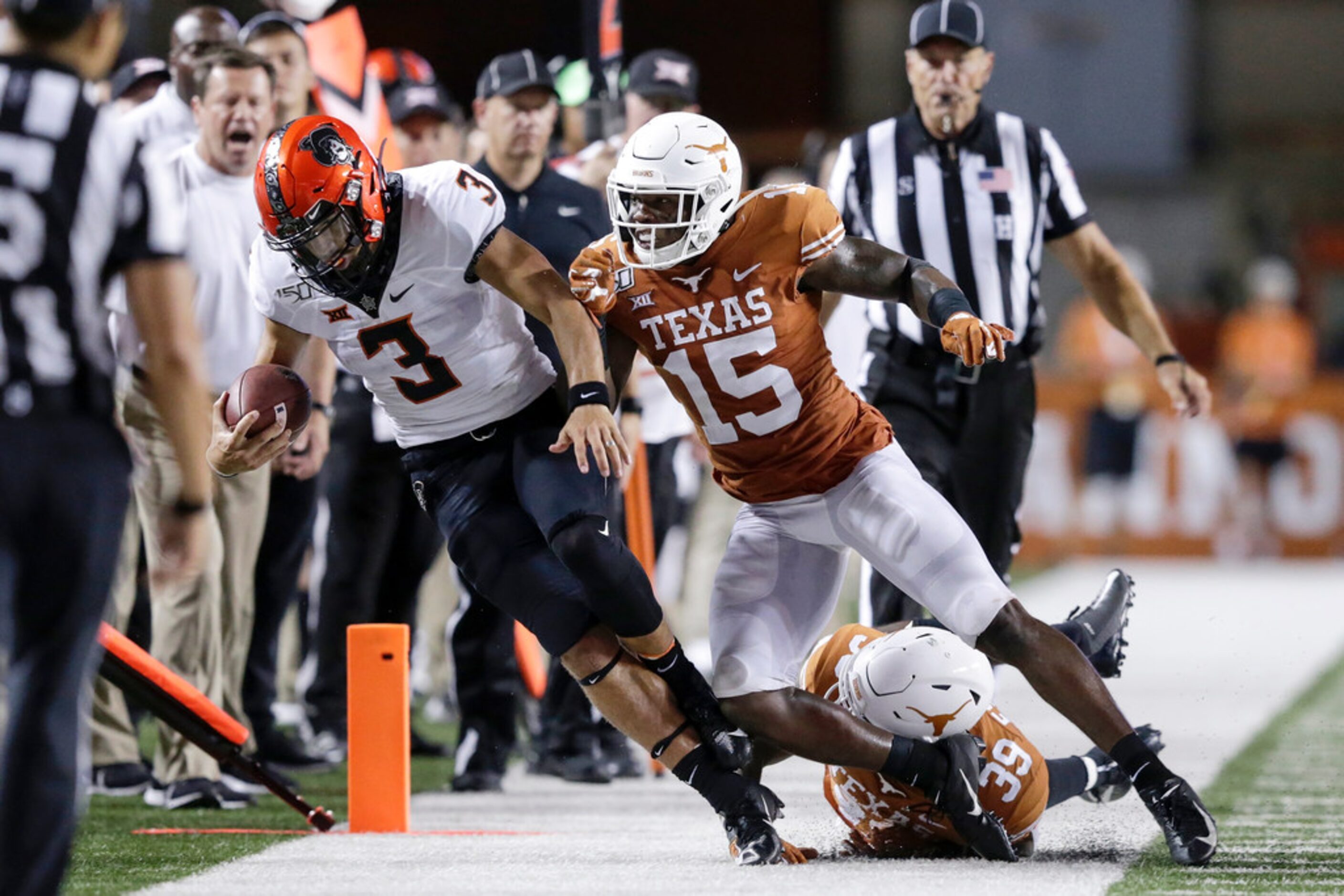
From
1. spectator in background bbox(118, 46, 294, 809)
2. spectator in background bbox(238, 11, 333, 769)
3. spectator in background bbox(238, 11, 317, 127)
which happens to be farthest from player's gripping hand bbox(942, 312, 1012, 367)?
spectator in background bbox(238, 11, 317, 127)

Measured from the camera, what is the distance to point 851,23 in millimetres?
18844

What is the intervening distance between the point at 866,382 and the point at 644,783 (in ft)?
4.61

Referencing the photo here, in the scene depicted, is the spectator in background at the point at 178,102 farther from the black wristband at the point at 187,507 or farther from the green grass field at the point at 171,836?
the black wristband at the point at 187,507

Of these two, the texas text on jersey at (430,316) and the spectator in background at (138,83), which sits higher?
the spectator in background at (138,83)

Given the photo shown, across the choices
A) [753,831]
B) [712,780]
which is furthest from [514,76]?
[753,831]

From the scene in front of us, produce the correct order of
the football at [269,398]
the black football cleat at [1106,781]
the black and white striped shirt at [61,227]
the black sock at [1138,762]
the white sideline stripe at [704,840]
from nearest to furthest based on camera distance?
1. the black and white striped shirt at [61,227]
2. the white sideline stripe at [704,840]
3. the black sock at [1138,762]
4. the football at [269,398]
5. the black football cleat at [1106,781]

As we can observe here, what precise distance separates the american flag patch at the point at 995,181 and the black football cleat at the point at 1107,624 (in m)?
1.08

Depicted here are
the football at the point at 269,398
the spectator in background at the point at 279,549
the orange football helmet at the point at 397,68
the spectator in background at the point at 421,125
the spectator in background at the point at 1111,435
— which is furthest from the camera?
the spectator in background at the point at 1111,435

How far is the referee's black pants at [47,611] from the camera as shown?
2.64 metres

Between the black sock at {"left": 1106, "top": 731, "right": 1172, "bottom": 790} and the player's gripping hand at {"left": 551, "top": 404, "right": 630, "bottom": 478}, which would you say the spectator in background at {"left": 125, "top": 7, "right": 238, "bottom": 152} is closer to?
the player's gripping hand at {"left": 551, "top": 404, "right": 630, "bottom": 478}

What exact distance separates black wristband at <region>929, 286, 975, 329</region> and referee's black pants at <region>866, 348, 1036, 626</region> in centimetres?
114

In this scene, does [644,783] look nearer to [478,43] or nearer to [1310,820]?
[1310,820]

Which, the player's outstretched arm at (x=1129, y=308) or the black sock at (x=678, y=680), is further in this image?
the player's outstretched arm at (x=1129, y=308)

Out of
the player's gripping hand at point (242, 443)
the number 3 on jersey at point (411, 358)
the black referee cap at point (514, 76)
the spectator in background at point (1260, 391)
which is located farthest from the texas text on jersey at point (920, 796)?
the spectator in background at point (1260, 391)
